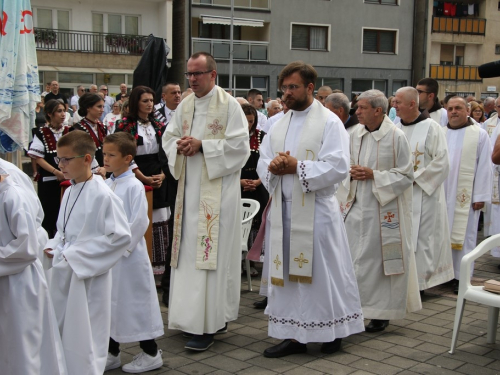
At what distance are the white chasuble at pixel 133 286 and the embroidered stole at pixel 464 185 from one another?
4.28m

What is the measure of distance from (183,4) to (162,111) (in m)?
23.8

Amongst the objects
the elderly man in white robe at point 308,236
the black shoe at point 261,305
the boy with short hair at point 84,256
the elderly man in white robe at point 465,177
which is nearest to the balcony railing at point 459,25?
the elderly man in white robe at point 465,177

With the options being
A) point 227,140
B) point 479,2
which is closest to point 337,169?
point 227,140

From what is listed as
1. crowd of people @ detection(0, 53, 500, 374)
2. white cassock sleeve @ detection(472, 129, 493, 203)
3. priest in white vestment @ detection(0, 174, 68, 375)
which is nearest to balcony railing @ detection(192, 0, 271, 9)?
white cassock sleeve @ detection(472, 129, 493, 203)

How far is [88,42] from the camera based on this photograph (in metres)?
30.1

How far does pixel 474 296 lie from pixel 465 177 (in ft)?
9.63

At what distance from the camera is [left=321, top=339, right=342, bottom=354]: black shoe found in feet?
17.6

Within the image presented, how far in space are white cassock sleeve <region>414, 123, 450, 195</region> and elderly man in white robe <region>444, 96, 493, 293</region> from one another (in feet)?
3.21

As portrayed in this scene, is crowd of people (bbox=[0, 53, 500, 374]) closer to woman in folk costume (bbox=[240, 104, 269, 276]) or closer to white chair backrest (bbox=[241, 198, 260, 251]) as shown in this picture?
white chair backrest (bbox=[241, 198, 260, 251])

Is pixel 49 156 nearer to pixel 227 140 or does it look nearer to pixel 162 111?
pixel 162 111

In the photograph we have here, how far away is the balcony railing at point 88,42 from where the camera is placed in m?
29.1

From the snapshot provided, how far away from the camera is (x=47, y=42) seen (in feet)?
95.8

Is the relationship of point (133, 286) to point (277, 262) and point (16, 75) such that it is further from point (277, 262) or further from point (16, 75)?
point (16, 75)

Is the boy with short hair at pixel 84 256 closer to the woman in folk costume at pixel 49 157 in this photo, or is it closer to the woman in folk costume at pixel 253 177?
the woman in folk costume at pixel 49 157
